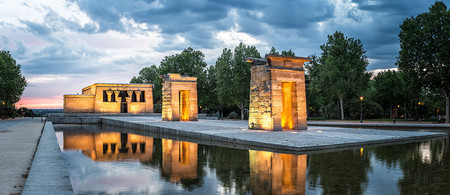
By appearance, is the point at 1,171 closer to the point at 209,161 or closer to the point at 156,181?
the point at 156,181

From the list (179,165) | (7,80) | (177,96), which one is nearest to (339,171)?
(179,165)

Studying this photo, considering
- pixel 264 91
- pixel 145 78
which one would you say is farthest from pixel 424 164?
pixel 145 78

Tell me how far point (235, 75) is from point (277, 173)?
1433 inches

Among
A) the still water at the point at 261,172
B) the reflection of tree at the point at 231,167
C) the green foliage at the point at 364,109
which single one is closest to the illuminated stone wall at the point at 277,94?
the reflection of tree at the point at 231,167

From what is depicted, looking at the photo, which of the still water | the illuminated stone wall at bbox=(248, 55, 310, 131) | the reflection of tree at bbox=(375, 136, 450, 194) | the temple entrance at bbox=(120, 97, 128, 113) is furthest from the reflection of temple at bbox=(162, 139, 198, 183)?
the temple entrance at bbox=(120, 97, 128, 113)

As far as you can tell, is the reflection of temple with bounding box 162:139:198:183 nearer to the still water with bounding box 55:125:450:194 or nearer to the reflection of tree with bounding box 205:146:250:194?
the still water with bounding box 55:125:450:194

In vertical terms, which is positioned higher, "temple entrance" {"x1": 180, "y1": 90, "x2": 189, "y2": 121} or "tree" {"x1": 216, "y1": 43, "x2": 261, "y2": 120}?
"tree" {"x1": 216, "y1": 43, "x2": 261, "y2": 120}

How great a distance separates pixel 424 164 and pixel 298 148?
3827 mm

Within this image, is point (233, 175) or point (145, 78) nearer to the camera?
point (233, 175)

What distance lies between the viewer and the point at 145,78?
3342 inches

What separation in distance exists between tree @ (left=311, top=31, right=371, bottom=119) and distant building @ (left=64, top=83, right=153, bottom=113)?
95.8 feet

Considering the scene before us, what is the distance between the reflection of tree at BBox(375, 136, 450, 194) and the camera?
20.7 feet

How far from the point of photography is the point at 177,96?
34438mm

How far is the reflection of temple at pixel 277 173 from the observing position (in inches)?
252
